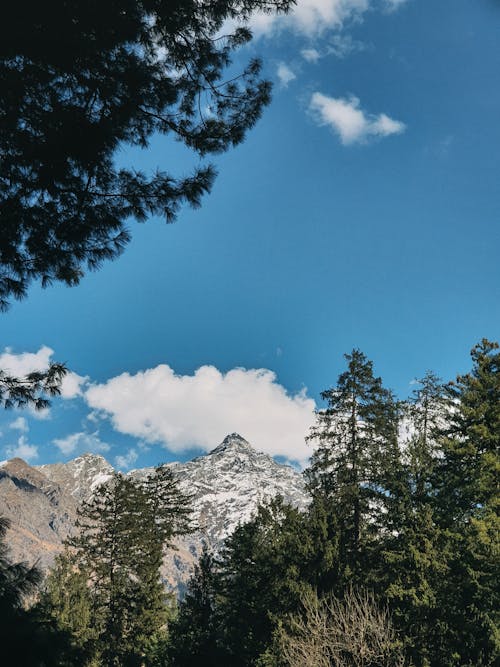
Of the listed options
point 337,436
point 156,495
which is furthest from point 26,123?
point 156,495

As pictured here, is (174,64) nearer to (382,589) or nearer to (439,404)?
(382,589)

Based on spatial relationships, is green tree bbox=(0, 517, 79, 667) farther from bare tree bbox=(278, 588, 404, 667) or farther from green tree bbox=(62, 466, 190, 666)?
green tree bbox=(62, 466, 190, 666)

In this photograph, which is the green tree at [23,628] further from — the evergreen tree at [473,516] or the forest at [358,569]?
the evergreen tree at [473,516]

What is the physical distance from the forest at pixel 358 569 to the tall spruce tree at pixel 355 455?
0.20 feet

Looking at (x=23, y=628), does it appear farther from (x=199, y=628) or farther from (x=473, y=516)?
(x=199, y=628)

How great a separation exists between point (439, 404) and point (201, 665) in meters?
17.8

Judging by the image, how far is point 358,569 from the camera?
19062 millimetres

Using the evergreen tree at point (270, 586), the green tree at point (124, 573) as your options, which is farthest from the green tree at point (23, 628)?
the green tree at point (124, 573)

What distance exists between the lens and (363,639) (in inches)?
543

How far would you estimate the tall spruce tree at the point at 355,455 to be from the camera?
20.7 m

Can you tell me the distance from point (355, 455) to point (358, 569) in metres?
4.70

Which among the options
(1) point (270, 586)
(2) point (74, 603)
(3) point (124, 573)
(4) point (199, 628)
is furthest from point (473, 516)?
(2) point (74, 603)

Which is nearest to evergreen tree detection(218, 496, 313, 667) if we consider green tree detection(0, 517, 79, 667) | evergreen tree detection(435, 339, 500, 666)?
evergreen tree detection(435, 339, 500, 666)

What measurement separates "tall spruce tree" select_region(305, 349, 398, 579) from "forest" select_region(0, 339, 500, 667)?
61mm
